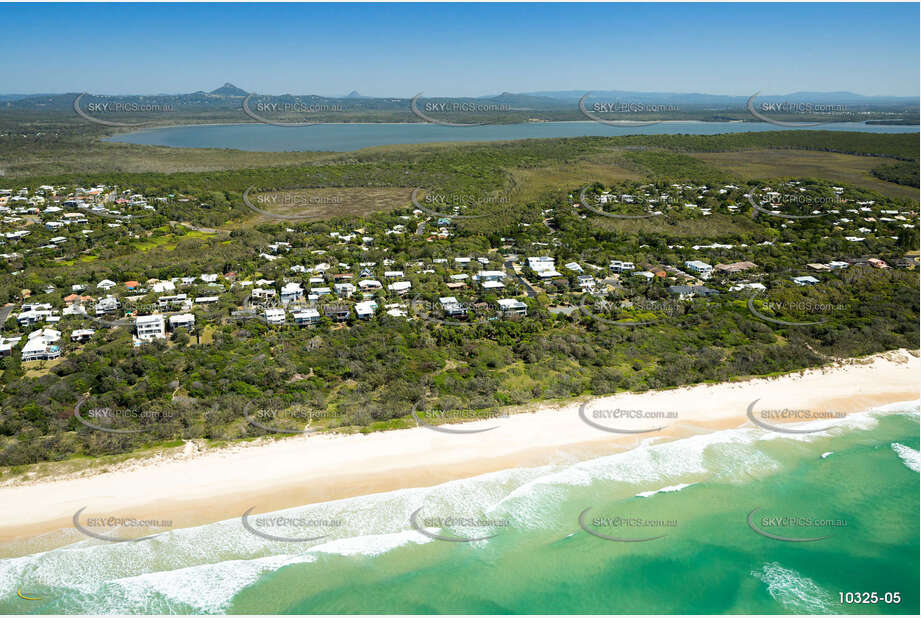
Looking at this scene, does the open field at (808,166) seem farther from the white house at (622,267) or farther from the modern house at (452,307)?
the modern house at (452,307)

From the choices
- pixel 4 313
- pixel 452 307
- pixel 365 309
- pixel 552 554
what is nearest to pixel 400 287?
pixel 365 309

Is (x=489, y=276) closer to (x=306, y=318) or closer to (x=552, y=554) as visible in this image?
(x=306, y=318)

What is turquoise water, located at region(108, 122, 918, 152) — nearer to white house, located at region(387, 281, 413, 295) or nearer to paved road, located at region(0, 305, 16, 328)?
white house, located at region(387, 281, 413, 295)

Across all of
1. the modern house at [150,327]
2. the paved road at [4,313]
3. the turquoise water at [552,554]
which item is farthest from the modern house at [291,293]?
the turquoise water at [552,554]

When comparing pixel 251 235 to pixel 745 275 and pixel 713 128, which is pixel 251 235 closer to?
pixel 745 275

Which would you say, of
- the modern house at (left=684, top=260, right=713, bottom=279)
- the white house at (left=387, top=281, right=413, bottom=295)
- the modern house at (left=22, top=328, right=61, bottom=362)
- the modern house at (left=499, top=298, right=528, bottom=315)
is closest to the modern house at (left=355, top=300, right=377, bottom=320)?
the white house at (left=387, top=281, right=413, bottom=295)
